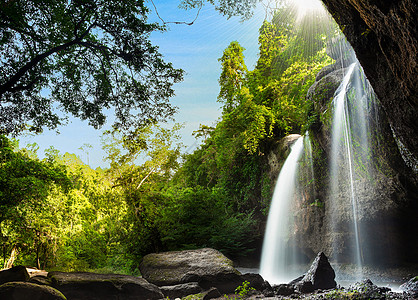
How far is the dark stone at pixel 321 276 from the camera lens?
6.11m

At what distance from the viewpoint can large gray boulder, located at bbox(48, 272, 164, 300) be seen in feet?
17.4

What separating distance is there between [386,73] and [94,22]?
6.53m

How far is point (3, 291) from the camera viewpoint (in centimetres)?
426

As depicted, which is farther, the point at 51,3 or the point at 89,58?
the point at 89,58

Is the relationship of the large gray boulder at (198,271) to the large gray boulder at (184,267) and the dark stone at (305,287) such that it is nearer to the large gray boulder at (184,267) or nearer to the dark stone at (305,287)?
the large gray boulder at (184,267)

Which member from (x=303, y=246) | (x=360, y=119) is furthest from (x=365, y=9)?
(x=303, y=246)

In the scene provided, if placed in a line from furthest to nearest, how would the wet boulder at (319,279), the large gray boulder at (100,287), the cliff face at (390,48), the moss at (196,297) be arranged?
the wet boulder at (319,279)
the moss at (196,297)
the large gray boulder at (100,287)
the cliff face at (390,48)

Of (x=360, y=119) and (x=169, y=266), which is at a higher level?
(x=360, y=119)

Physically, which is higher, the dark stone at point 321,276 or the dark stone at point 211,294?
the dark stone at point 321,276

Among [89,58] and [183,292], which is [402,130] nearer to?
[183,292]

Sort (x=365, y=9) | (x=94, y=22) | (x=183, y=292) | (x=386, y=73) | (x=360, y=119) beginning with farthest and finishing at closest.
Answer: (x=360, y=119)
(x=94, y=22)
(x=183, y=292)
(x=386, y=73)
(x=365, y=9)

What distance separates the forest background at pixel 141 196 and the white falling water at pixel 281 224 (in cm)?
76

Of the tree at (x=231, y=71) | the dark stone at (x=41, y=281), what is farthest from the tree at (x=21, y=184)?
the tree at (x=231, y=71)

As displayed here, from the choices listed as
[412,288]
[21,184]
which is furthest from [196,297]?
[21,184]
